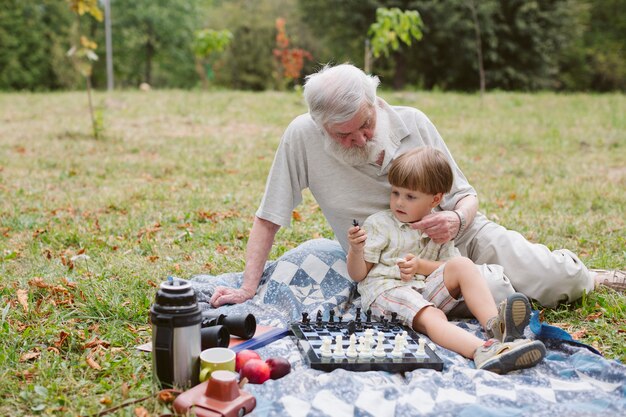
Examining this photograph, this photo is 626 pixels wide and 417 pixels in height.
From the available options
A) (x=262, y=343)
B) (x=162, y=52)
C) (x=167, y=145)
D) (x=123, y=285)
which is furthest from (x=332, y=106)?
(x=162, y=52)

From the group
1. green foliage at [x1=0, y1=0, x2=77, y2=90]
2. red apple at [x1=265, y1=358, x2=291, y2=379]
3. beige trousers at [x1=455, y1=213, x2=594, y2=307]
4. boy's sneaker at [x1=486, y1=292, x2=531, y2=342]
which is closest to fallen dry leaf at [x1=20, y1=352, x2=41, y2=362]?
red apple at [x1=265, y1=358, x2=291, y2=379]

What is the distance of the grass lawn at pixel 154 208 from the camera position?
9.87ft

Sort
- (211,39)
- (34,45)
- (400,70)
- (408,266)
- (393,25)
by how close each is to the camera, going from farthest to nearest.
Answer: (34,45) → (400,70) → (211,39) → (393,25) → (408,266)

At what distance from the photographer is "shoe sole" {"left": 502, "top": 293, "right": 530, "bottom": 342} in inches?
110

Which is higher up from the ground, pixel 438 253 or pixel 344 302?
Answer: pixel 438 253

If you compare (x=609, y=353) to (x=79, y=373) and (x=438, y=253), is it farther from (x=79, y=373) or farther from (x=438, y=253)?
(x=79, y=373)

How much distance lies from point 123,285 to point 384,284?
1526 millimetres

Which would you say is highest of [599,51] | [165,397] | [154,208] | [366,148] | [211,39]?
[599,51]

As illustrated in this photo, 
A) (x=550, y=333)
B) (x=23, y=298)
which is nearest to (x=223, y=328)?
(x=23, y=298)

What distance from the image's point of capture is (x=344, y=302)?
11.9ft

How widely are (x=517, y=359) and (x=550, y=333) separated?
410mm

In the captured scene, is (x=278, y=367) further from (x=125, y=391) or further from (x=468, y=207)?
(x=468, y=207)

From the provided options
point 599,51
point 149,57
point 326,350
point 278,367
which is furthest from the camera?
point 149,57

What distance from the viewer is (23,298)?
11.7 ft
